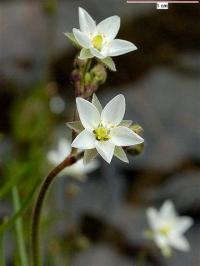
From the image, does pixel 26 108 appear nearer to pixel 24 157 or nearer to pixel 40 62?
pixel 24 157

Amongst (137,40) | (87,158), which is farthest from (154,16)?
(87,158)

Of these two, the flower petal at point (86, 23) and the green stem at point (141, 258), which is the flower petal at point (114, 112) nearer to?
the flower petal at point (86, 23)

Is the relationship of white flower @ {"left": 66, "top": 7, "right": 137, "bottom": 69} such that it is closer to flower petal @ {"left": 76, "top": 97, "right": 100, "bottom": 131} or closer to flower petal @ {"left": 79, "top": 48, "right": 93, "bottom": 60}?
flower petal @ {"left": 79, "top": 48, "right": 93, "bottom": 60}

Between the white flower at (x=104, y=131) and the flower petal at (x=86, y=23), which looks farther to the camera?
the flower petal at (x=86, y=23)

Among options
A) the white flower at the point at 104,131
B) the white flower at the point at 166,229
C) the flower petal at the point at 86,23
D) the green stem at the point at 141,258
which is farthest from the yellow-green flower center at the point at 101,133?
the white flower at the point at 166,229

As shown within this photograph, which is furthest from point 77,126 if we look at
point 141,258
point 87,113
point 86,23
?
point 141,258

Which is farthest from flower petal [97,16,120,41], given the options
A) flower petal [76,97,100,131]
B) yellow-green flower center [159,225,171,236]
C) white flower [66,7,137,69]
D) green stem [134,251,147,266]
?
yellow-green flower center [159,225,171,236]
